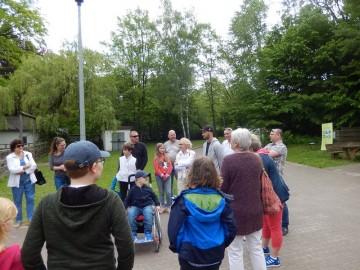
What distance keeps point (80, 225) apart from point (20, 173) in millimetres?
5529

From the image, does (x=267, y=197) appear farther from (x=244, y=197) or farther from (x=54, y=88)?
(x=54, y=88)

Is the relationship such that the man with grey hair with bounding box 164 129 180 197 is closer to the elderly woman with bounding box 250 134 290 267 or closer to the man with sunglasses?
the man with sunglasses

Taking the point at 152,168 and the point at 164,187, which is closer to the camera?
the point at 164,187

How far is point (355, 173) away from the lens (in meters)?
12.8

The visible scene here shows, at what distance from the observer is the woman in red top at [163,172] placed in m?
8.07

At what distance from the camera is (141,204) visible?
5578mm

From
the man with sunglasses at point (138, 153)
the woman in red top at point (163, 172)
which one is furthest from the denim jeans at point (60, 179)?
the woman in red top at point (163, 172)

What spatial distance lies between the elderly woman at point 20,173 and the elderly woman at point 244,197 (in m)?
4.89

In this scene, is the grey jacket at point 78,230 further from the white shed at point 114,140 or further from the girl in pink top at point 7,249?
the white shed at point 114,140

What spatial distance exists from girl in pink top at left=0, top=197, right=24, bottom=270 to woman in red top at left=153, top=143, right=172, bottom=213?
5.79m

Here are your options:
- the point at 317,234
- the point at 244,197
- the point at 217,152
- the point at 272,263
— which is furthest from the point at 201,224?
the point at 217,152

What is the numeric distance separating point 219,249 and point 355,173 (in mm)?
11577

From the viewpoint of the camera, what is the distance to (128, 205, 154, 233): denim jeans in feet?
17.9

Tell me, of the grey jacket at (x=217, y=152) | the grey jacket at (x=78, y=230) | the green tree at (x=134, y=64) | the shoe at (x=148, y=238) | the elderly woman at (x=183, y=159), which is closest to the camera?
the grey jacket at (x=78, y=230)
